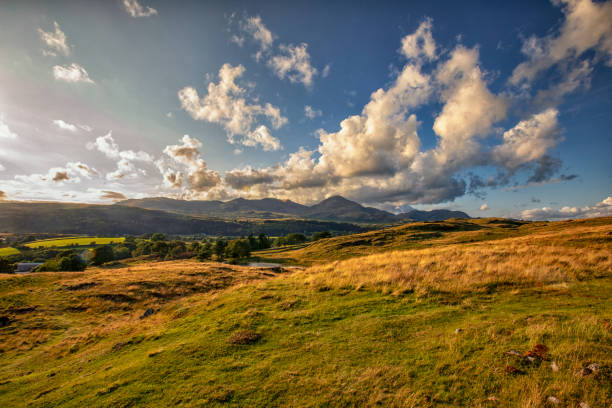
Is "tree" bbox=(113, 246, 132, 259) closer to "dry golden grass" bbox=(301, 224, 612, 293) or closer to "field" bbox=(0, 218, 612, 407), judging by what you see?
"field" bbox=(0, 218, 612, 407)

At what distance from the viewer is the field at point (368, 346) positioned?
19.6 feet

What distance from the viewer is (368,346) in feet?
27.1

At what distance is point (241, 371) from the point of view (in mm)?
7773

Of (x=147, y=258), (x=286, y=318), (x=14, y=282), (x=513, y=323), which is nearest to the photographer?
(x=513, y=323)

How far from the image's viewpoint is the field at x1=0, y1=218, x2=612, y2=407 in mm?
5984

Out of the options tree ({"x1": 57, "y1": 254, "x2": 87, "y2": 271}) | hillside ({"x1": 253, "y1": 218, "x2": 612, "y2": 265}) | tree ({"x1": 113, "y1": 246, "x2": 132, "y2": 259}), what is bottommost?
tree ({"x1": 113, "y1": 246, "x2": 132, "y2": 259})

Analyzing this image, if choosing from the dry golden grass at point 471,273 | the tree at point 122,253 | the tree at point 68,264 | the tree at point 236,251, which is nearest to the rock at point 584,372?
the dry golden grass at point 471,273

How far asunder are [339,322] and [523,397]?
6.47 m

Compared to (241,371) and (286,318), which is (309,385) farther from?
(286,318)

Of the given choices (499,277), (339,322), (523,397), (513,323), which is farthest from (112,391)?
(499,277)

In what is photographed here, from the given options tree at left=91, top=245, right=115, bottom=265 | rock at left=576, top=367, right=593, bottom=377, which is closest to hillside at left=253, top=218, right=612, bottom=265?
tree at left=91, top=245, right=115, bottom=265

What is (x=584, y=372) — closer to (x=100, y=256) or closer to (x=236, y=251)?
(x=236, y=251)

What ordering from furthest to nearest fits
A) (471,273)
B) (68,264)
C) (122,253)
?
(122,253), (68,264), (471,273)

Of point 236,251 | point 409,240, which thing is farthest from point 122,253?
point 409,240
